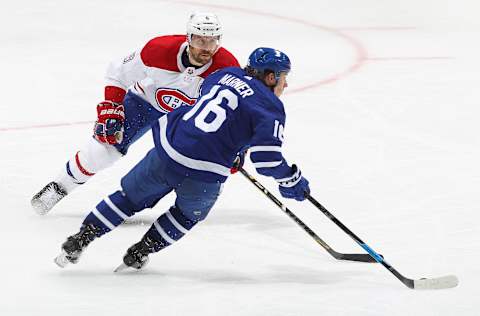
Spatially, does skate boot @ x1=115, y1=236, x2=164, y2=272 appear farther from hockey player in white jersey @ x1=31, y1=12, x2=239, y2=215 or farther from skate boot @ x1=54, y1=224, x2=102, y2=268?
hockey player in white jersey @ x1=31, y1=12, x2=239, y2=215

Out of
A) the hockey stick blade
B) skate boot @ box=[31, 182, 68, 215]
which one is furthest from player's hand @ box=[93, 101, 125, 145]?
the hockey stick blade

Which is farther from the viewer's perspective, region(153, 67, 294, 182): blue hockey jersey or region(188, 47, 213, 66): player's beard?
region(188, 47, 213, 66): player's beard

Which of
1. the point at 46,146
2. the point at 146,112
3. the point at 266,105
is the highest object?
the point at 266,105

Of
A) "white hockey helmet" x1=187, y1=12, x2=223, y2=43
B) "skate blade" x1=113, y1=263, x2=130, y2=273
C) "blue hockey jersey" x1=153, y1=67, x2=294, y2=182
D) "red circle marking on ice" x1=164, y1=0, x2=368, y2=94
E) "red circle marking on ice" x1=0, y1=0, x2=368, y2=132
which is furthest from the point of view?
"red circle marking on ice" x1=164, y1=0, x2=368, y2=94

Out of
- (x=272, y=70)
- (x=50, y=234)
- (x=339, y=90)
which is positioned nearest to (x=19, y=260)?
(x=50, y=234)

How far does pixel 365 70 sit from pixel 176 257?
3.64 meters

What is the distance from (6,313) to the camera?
3.05 meters

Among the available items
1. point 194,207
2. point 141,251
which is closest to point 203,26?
point 194,207

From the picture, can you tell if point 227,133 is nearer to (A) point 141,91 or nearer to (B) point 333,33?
(A) point 141,91

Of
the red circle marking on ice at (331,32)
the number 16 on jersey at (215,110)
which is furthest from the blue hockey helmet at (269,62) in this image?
the red circle marking on ice at (331,32)

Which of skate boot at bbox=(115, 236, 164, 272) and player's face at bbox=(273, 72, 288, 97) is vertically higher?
player's face at bbox=(273, 72, 288, 97)

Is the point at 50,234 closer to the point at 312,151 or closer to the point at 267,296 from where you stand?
the point at 267,296

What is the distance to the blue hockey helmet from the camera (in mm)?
3336

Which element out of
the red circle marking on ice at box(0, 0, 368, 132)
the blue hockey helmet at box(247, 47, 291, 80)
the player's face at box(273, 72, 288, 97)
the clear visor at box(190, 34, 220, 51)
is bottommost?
the red circle marking on ice at box(0, 0, 368, 132)
